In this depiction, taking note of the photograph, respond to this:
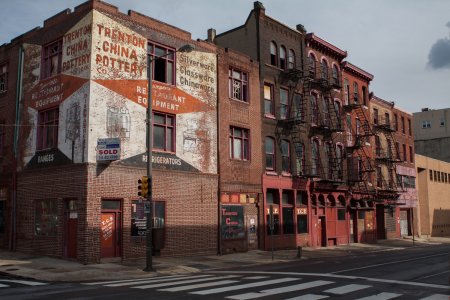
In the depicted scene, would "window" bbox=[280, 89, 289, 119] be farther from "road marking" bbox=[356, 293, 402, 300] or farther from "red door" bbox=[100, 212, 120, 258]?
"road marking" bbox=[356, 293, 402, 300]

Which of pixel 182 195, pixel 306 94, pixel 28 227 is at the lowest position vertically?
pixel 28 227

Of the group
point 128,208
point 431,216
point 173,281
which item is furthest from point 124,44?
point 431,216

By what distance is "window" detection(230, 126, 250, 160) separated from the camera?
30203mm

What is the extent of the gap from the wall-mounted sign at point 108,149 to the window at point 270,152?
43.5 feet

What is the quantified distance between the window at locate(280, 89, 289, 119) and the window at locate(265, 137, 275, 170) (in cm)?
216

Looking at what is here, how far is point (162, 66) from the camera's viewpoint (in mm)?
26094

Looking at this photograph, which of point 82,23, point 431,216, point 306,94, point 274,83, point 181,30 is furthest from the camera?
point 431,216

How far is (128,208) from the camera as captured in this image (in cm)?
2342

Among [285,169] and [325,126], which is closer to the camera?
[285,169]

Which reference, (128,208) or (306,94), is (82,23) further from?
(306,94)

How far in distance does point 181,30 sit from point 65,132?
8744 mm

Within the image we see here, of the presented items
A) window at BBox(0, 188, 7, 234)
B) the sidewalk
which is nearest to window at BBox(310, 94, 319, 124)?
the sidewalk

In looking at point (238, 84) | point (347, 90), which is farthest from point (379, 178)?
point (238, 84)

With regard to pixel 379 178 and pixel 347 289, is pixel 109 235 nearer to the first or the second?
pixel 347 289
